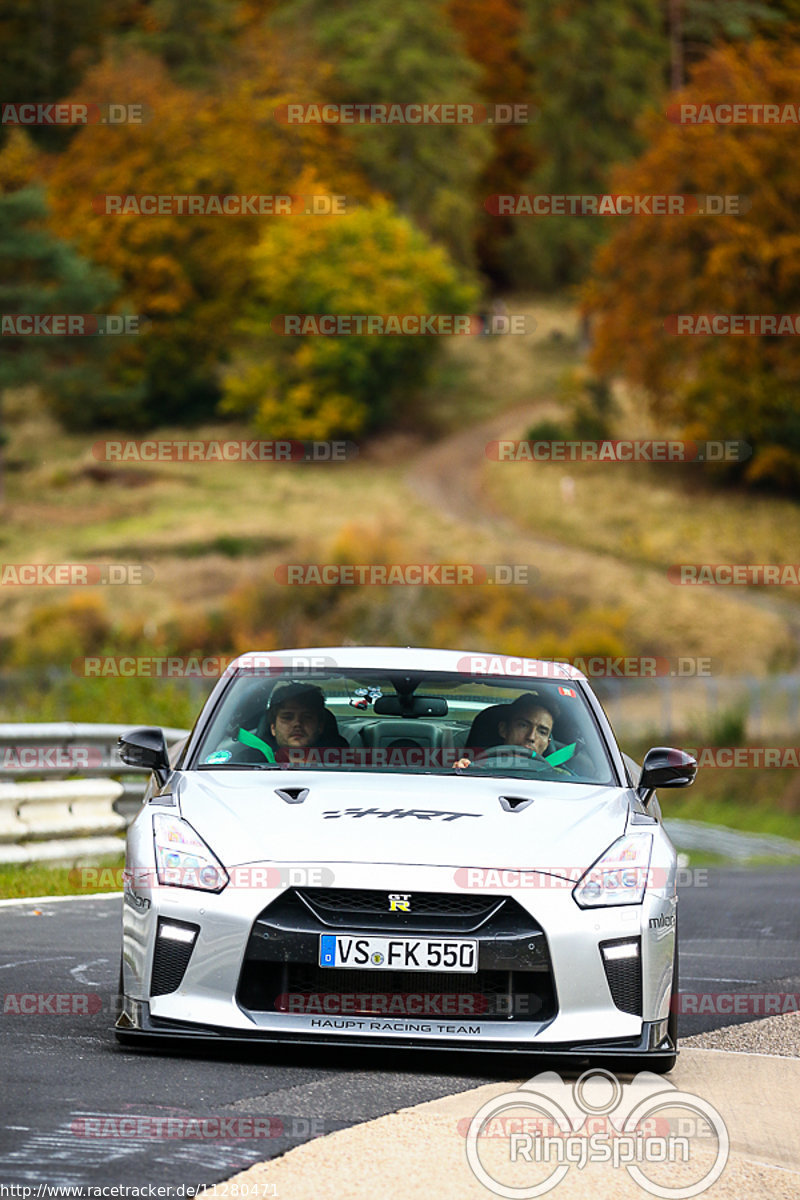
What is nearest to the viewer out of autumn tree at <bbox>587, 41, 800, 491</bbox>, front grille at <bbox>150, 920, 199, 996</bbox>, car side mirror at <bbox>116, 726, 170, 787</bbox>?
front grille at <bbox>150, 920, 199, 996</bbox>

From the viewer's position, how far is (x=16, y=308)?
74875 mm

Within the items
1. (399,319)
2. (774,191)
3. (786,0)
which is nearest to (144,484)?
(399,319)

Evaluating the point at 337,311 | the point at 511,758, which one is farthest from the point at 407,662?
the point at 337,311

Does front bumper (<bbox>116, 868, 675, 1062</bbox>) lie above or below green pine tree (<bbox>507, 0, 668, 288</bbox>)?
below

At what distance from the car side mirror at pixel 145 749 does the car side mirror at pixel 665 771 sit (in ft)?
6.03

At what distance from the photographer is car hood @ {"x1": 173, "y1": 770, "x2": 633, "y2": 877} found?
6734mm

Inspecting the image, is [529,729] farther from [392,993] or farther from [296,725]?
[392,993]

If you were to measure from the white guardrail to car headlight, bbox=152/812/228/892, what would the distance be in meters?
6.17

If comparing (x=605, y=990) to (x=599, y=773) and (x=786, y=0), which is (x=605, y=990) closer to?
(x=599, y=773)

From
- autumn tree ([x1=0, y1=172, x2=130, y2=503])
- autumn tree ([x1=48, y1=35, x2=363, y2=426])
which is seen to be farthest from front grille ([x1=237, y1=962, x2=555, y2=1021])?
autumn tree ([x1=48, y1=35, x2=363, y2=426])

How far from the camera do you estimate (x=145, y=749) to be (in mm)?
7680

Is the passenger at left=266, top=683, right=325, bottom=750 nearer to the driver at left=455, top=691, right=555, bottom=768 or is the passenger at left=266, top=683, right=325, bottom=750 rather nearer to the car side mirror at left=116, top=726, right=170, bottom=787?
the car side mirror at left=116, top=726, right=170, bottom=787

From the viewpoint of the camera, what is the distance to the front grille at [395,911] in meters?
6.58

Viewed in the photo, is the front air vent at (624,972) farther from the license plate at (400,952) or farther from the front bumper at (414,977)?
the license plate at (400,952)
